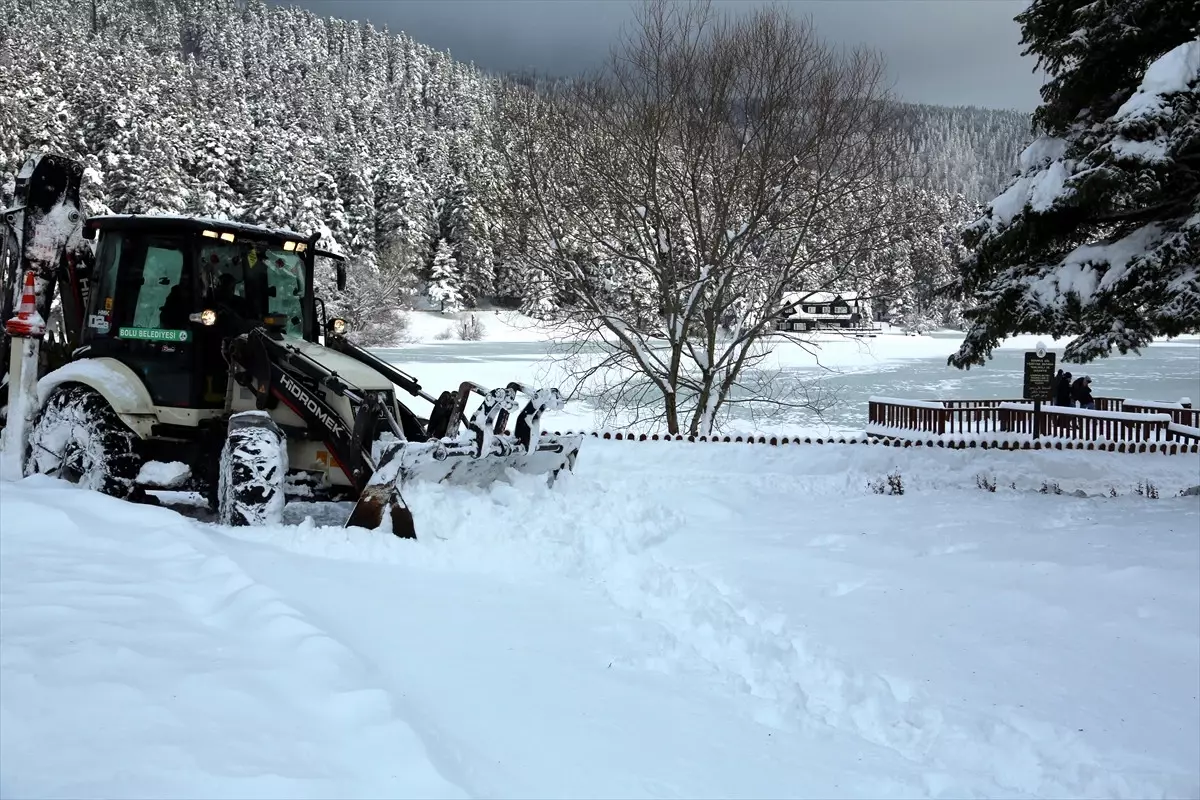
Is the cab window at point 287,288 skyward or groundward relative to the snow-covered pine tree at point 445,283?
groundward

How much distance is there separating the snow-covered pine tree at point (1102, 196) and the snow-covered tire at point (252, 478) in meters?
8.12

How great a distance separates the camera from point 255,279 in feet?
26.8

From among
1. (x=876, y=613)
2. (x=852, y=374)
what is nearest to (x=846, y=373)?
(x=852, y=374)

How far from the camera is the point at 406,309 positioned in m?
62.4

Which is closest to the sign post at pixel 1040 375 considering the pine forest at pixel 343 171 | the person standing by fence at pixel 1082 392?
the person standing by fence at pixel 1082 392

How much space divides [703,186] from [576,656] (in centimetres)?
1170

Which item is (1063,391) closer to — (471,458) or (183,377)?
(471,458)

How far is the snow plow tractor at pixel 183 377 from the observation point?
7336 millimetres

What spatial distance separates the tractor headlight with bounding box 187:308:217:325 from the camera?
23.4ft

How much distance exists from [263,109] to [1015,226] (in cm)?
7516

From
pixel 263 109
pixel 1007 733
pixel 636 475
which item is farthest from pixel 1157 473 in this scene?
pixel 263 109

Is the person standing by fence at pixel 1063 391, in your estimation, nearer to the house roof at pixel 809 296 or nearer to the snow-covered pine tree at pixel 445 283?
the house roof at pixel 809 296

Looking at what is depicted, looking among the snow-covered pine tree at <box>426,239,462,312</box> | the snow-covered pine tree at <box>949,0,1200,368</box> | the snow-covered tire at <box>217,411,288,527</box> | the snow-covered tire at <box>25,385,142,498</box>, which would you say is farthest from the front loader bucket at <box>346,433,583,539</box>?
the snow-covered pine tree at <box>426,239,462,312</box>

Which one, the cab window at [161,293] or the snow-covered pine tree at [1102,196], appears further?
the snow-covered pine tree at [1102,196]
